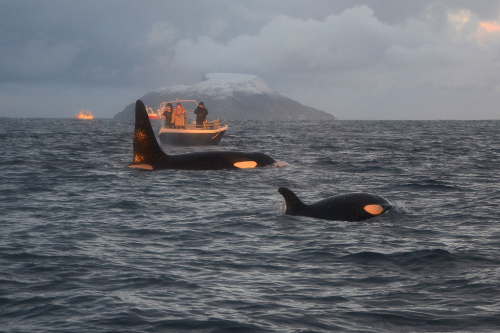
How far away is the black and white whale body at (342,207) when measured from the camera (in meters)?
11.5

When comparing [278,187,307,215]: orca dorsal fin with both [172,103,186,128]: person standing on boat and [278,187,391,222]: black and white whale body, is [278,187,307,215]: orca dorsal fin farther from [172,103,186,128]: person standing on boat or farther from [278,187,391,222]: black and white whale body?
[172,103,186,128]: person standing on boat

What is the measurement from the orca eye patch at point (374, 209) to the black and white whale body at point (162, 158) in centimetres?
854

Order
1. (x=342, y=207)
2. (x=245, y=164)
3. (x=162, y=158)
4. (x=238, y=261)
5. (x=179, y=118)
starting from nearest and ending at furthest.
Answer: (x=238, y=261) → (x=342, y=207) → (x=162, y=158) → (x=245, y=164) → (x=179, y=118)

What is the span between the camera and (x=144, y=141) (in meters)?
19.0

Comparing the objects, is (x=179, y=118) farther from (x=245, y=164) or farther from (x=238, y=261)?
(x=238, y=261)

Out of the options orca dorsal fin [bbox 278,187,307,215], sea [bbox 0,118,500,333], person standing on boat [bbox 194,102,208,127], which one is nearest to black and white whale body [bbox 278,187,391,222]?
orca dorsal fin [bbox 278,187,307,215]

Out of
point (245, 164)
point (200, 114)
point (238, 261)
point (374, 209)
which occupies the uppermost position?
point (200, 114)

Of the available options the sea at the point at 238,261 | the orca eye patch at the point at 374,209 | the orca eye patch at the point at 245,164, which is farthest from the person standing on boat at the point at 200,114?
the orca eye patch at the point at 374,209

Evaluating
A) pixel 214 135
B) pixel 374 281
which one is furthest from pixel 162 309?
pixel 214 135

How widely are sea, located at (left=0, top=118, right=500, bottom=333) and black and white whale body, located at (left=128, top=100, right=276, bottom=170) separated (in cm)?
264

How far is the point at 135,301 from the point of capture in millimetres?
6762

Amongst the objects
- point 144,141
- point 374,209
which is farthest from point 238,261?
point 144,141

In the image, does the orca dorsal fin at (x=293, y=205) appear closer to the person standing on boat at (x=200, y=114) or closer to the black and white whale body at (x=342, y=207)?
the black and white whale body at (x=342, y=207)

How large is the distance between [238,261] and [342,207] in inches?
152
